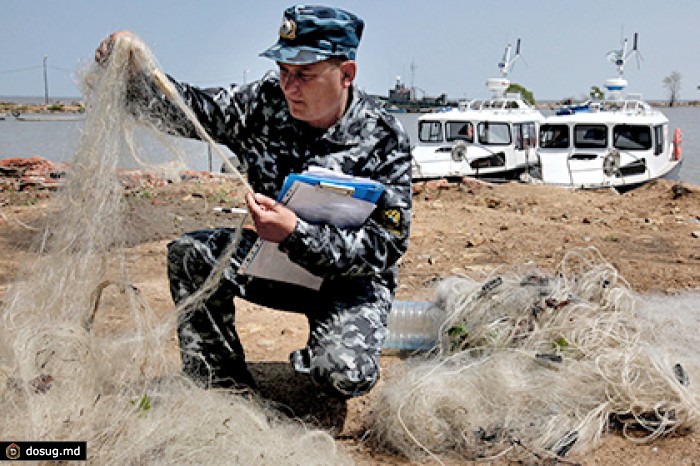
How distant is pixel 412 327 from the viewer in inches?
151

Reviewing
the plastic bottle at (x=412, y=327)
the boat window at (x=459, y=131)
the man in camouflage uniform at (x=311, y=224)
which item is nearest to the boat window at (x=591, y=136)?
the boat window at (x=459, y=131)

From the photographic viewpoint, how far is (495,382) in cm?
285

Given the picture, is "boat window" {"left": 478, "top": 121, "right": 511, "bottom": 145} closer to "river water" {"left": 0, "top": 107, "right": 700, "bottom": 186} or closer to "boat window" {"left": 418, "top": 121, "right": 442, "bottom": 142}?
"boat window" {"left": 418, "top": 121, "right": 442, "bottom": 142}

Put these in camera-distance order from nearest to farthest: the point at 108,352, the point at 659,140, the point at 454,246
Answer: the point at 108,352
the point at 454,246
the point at 659,140

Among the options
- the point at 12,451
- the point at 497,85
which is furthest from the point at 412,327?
the point at 497,85

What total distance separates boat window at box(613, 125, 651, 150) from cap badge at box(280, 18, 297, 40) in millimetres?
12831

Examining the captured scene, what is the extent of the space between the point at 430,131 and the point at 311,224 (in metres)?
13.5

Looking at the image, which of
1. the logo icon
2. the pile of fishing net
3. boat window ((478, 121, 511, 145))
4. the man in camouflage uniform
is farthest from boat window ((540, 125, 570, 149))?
the logo icon

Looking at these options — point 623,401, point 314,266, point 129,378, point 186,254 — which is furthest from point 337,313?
point 623,401

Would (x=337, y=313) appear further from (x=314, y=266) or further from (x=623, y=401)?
(x=623, y=401)

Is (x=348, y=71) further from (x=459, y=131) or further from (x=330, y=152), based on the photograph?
(x=459, y=131)

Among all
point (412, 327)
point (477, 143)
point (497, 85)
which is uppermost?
point (412, 327)

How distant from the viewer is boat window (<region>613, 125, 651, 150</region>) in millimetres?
14383

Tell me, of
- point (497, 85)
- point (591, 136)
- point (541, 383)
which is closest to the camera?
point (541, 383)
